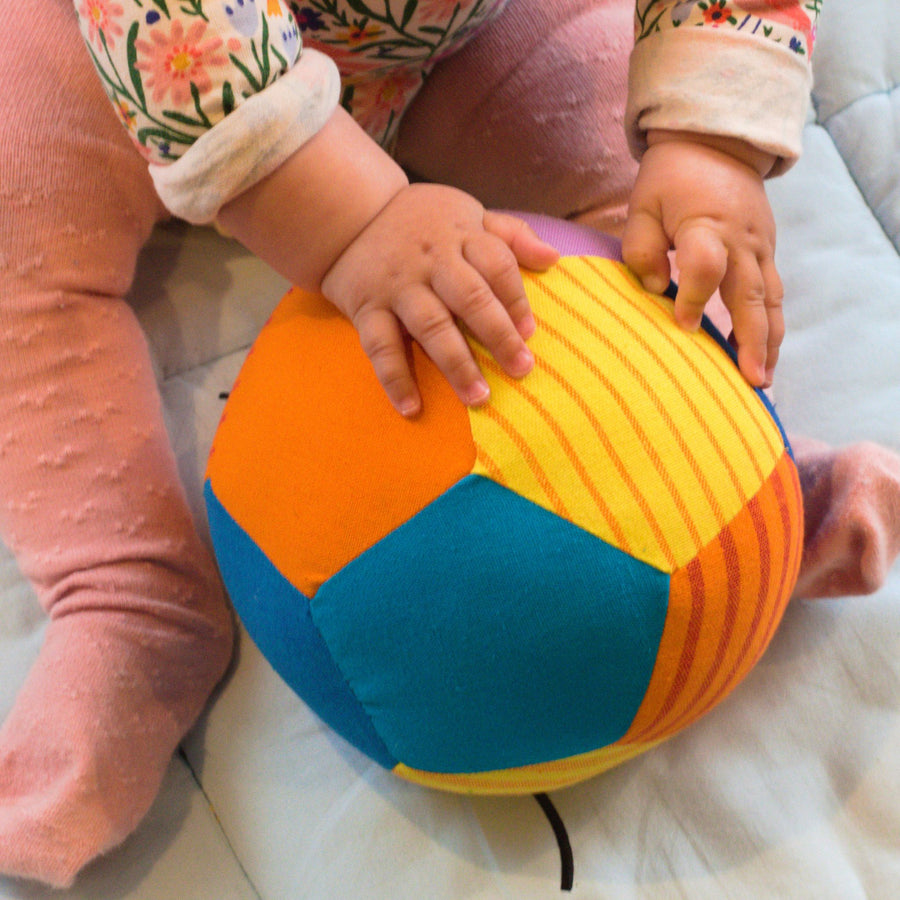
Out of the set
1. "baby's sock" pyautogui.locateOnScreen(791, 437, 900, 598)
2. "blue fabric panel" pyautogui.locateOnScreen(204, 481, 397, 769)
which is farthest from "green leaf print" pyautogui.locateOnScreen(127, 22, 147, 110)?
"baby's sock" pyautogui.locateOnScreen(791, 437, 900, 598)

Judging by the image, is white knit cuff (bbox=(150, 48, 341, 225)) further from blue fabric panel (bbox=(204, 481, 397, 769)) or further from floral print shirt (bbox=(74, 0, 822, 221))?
blue fabric panel (bbox=(204, 481, 397, 769))

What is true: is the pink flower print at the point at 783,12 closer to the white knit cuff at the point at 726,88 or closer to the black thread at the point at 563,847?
the white knit cuff at the point at 726,88

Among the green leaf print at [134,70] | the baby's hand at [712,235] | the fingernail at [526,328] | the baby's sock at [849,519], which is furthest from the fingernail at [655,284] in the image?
the green leaf print at [134,70]

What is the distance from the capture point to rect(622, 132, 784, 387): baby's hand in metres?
0.57

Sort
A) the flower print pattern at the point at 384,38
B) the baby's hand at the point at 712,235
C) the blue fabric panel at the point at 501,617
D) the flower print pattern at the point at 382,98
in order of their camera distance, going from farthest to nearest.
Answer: the flower print pattern at the point at 382,98 < the flower print pattern at the point at 384,38 < the baby's hand at the point at 712,235 < the blue fabric panel at the point at 501,617

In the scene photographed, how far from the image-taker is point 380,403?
51 cm

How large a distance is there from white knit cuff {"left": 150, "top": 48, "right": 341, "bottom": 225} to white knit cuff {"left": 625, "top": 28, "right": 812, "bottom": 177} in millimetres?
266

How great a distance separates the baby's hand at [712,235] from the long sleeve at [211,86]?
10.0 inches

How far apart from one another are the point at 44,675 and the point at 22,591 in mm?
151

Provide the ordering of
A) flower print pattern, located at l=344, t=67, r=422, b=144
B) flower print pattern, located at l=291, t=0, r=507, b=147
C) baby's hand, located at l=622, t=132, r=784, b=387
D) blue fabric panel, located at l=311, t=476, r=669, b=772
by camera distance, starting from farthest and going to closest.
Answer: flower print pattern, located at l=344, t=67, r=422, b=144 → flower print pattern, located at l=291, t=0, r=507, b=147 → baby's hand, located at l=622, t=132, r=784, b=387 → blue fabric panel, located at l=311, t=476, r=669, b=772

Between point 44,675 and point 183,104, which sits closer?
point 183,104

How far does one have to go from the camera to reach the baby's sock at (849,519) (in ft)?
2.06

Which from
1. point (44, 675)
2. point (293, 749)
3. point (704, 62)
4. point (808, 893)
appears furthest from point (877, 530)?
point (44, 675)

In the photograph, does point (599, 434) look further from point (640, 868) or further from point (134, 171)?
point (134, 171)
